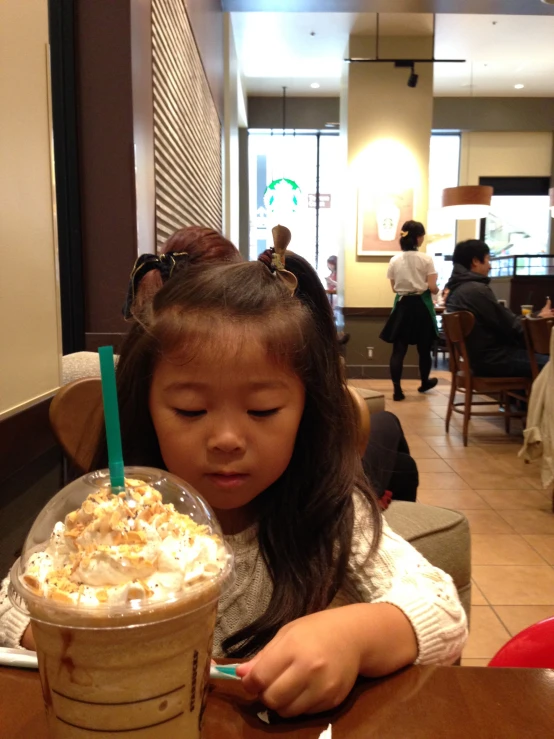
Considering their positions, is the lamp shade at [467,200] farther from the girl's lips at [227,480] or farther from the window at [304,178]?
the girl's lips at [227,480]

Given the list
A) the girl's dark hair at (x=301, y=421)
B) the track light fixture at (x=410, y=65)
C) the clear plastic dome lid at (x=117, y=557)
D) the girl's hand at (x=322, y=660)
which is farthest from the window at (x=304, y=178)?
the clear plastic dome lid at (x=117, y=557)

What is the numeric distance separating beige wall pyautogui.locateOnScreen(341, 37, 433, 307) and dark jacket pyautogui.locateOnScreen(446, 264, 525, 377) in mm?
3063

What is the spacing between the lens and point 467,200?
7.76 meters

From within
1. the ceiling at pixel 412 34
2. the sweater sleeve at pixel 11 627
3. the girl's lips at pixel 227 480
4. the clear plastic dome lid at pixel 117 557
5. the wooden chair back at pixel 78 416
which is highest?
the ceiling at pixel 412 34

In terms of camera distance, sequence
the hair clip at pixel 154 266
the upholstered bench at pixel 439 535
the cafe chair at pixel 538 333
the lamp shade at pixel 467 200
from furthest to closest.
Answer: the lamp shade at pixel 467 200, the cafe chair at pixel 538 333, the upholstered bench at pixel 439 535, the hair clip at pixel 154 266

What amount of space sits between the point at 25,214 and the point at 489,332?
12.9ft

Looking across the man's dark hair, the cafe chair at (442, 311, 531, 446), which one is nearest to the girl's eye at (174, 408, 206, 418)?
the cafe chair at (442, 311, 531, 446)

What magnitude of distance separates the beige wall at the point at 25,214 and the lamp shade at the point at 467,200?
726 cm

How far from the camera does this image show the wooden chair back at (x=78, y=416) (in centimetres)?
124

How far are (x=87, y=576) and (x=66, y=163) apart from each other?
2.27 m

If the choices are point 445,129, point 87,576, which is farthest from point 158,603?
point 445,129

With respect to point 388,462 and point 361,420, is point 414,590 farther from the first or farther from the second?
point 388,462

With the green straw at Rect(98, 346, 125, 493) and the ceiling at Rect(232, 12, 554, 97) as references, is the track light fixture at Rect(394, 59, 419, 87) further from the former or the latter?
the green straw at Rect(98, 346, 125, 493)

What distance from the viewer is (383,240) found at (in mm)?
7355
